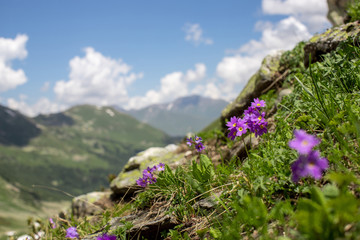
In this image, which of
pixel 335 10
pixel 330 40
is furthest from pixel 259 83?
pixel 335 10

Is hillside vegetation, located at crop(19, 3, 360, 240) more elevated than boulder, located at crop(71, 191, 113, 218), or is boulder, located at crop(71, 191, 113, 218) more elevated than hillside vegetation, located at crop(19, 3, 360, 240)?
boulder, located at crop(71, 191, 113, 218)

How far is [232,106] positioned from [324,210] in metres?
9.20

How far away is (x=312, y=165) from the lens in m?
2.40

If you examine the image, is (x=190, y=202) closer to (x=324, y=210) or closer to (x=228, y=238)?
(x=228, y=238)

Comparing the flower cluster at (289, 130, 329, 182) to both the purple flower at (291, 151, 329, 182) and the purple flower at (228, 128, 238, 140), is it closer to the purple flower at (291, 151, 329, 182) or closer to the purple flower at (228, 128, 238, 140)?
the purple flower at (291, 151, 329, 182)

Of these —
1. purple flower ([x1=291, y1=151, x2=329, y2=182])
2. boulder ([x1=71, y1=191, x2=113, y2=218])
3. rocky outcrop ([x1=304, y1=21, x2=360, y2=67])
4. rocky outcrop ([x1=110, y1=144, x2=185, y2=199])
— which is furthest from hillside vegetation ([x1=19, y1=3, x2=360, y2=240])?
boulder ([x1=71, y1=191, x2=113, y2=218])

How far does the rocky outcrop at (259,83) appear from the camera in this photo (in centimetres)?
997

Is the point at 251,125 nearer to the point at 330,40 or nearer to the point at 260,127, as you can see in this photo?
the point at 260,127

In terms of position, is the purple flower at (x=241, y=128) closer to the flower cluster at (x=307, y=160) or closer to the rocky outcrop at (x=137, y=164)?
the flower cluster at (x=307, y=160)

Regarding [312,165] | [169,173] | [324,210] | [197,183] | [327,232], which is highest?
[169,173]

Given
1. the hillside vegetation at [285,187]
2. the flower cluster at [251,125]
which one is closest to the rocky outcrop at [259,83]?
the hillside vegetation at [285,187]

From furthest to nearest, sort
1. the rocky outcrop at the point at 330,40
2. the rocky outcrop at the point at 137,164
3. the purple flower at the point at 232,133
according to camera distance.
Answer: the rocky outcrop at the point at 137,164, the rocky outcrop at the point at 330,40, the purple flower at the point at 232,133

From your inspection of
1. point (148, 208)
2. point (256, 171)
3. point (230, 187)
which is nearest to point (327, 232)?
point (256, 171)

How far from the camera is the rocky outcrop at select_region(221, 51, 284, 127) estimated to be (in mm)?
9966
